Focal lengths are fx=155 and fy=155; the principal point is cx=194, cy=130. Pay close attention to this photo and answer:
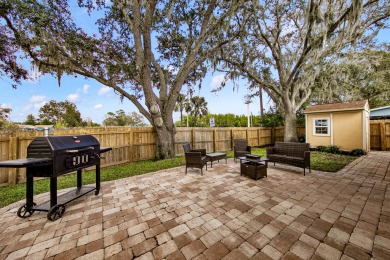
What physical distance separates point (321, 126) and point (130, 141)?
36.2 ft

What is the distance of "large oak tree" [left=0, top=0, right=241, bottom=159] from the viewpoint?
5.59m

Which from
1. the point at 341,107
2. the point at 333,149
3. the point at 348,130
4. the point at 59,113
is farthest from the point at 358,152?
the point at 59,113

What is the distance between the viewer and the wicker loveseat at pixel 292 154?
15.6 ft

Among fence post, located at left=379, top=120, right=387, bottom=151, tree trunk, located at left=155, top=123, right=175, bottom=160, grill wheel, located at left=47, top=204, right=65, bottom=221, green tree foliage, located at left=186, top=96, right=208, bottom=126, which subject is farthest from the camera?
green tree foliage, located at left=186, top=96, right=208, bottom=126

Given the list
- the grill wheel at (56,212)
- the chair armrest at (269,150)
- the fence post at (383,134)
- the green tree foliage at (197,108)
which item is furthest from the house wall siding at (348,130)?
the green tree foliage at (197,108)

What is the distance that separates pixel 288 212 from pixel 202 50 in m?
8.73

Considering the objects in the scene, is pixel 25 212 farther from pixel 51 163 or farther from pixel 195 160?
pixel 195 160

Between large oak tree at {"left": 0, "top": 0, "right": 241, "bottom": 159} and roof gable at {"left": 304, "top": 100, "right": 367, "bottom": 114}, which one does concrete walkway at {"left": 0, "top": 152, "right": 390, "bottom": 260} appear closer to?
large oak tree at {"left": 0, "top": 0, "right": 241, "bottom": 159}

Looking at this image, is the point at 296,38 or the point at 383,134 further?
the point at 296,38

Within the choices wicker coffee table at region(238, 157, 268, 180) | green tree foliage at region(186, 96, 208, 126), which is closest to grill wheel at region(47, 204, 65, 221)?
wicker coffee table at region(238, 157, 268, 180)

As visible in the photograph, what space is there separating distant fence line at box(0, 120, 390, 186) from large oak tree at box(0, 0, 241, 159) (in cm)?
84

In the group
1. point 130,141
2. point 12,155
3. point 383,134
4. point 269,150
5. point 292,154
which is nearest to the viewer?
point 12,155

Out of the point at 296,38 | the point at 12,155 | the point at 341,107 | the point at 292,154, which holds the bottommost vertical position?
the point at 292,154

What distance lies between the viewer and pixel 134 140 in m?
7.45
